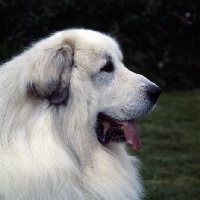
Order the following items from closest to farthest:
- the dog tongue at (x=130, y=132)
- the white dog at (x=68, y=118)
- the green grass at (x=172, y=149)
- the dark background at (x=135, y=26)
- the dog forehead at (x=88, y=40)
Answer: the white dog at (x=68, y=118) → the dog forehead at (x=88, y=40) → the dog tongue at (x=130, y=132) → the green grass at (x=172, y=149) → the dark background at (x=135, y=26)

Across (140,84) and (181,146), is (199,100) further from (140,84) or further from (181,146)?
(140,84)

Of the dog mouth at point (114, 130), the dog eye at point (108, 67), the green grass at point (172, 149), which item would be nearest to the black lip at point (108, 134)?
the dog mouth at point (114, 130)

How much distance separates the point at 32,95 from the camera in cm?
368

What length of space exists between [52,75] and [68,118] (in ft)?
0.98

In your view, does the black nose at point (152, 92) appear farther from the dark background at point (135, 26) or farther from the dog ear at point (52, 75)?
the dark background at point (135, 26)

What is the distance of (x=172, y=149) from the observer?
25.2 ft

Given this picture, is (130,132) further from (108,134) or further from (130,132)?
(108,134)

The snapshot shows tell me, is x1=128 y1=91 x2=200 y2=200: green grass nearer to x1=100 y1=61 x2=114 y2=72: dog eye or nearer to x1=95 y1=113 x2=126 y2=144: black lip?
x1=95 y1=113 x2=126 y2=144: black lip

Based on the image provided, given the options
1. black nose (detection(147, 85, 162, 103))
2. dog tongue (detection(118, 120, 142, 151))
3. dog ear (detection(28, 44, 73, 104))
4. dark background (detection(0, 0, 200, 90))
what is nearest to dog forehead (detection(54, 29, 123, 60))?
dog ear (detection(28, 44, 73, 104))

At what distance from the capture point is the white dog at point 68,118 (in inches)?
141

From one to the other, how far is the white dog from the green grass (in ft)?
6.81

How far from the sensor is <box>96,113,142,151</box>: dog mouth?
3.88 meters

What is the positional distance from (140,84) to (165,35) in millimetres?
8341

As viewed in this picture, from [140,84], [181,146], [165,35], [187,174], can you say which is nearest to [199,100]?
[165,35]
